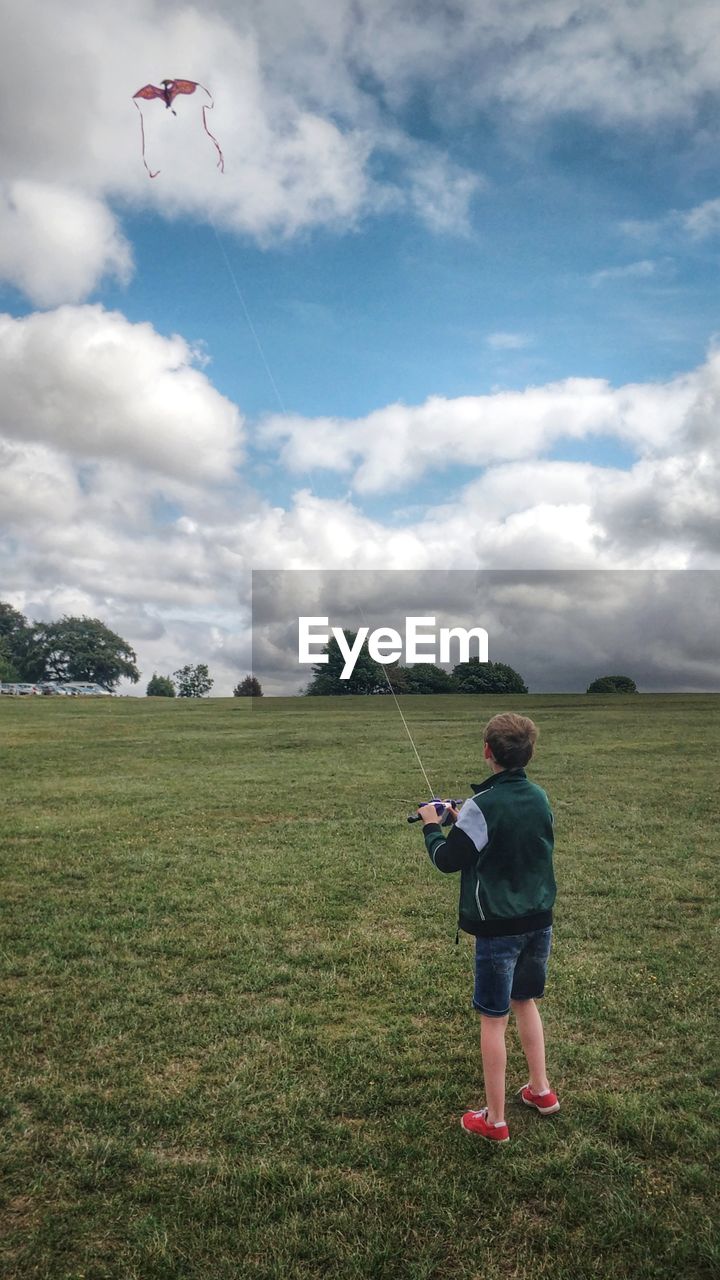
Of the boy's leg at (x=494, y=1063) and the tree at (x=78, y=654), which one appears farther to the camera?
the tree at (x=78, y=654)

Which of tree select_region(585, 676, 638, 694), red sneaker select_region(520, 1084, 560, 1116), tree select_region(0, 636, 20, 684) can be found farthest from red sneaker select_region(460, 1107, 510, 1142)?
tree select_region(0, 636, 20, 684)

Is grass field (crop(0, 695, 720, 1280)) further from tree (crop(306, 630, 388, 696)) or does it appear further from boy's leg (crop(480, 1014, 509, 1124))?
tree (crop(306, 630, 388, 696))

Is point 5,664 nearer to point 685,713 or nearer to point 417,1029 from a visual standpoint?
point 685,713

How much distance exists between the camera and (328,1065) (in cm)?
534

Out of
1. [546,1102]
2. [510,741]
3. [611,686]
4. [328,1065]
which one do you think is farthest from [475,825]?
[611,686]

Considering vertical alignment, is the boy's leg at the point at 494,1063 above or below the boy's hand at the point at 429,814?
below

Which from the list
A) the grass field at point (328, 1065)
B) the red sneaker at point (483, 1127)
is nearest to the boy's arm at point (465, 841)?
the red sneaker at point (483, 1127)

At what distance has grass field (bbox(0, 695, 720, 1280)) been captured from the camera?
3770 millimetres

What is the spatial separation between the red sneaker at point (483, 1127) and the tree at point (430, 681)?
7050cm

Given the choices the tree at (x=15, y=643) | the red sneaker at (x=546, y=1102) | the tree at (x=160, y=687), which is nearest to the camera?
the red sneaker at (x=546, y=1102)

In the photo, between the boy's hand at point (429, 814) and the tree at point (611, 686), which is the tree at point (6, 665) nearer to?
the tree at point (611, 686)

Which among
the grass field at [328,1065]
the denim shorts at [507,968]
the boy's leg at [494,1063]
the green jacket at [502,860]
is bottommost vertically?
the grass field at [328,1065]

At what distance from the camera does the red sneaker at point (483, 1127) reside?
4449 millimetres

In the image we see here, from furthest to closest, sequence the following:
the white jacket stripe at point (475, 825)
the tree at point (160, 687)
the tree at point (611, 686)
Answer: the tree at point (160, 687) → the tree at point (611, 686) → the white jacket stripe at point (475, 825)
